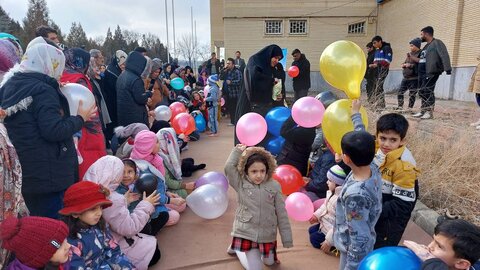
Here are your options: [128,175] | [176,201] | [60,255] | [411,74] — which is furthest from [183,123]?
[411,74]

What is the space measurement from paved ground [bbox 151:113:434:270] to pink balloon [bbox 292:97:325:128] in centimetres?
114

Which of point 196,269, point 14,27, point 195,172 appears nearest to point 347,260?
point 196,269

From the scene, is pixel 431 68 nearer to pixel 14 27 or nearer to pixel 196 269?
pixel 196 269

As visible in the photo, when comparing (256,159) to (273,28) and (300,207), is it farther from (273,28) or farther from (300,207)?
(273,28)

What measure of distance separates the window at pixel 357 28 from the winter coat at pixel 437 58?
14213 millimetres

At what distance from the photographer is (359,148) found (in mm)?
2047

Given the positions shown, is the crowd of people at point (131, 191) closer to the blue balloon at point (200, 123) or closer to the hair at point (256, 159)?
the hair at point (256, 159)

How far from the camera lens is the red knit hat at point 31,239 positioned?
5.79 feet

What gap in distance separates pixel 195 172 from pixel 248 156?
9.43 feet

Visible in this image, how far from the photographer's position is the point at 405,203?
7.65 feet

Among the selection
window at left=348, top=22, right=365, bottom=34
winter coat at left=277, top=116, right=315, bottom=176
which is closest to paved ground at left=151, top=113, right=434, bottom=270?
winter coat at left=277, top=116, right=315, bottom=176

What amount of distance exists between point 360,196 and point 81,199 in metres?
1.70

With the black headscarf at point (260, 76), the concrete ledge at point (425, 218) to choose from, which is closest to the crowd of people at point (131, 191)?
the concrete ledge at point (425, 218)

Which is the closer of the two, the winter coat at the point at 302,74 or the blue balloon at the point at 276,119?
the blue balloon at the point at 276,119
